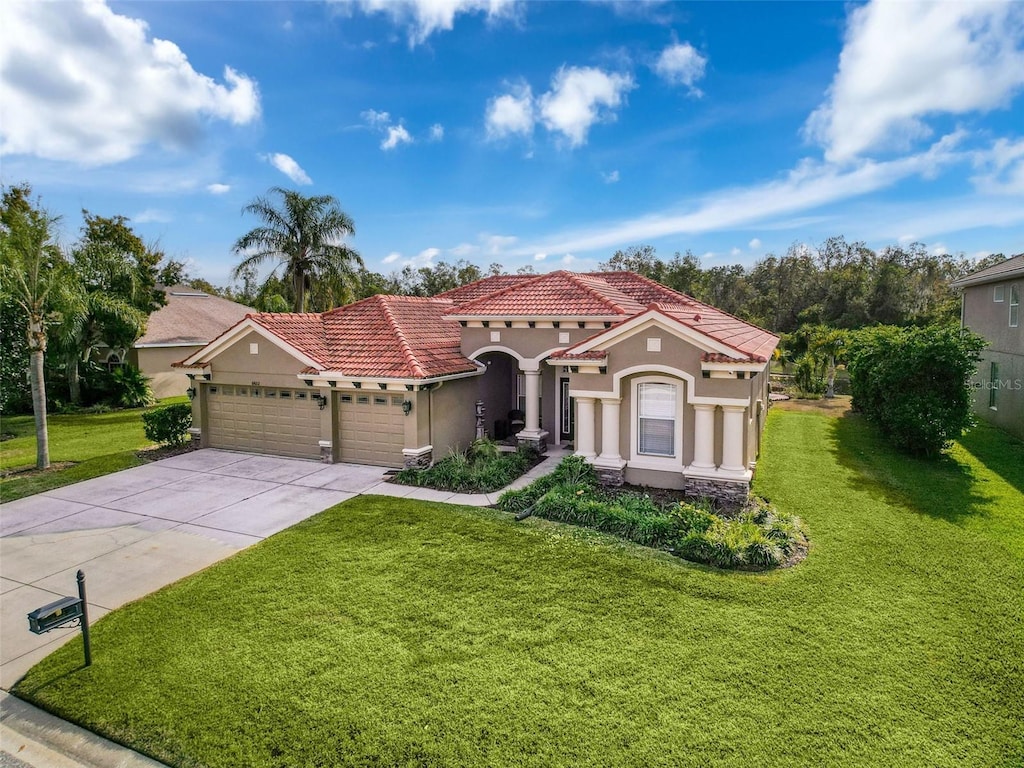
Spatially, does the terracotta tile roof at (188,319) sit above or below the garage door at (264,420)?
above

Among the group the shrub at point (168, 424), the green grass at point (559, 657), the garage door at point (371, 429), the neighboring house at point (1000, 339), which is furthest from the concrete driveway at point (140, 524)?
the neighboring house at point (1000, 339)

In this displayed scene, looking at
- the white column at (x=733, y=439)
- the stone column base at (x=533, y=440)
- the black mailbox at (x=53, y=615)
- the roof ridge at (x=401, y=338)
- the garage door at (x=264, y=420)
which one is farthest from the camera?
the stone column base at (x=533, y=440)

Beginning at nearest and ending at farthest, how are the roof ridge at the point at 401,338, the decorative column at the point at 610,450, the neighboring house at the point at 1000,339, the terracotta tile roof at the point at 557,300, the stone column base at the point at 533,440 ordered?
the decorative column at the point at 610,450
the roof ridge at the point at 401,338
the terracotta tile roof at the point at 557,300
the stone column base at the point at 533,440
the neighboring house at the point at 1000,339

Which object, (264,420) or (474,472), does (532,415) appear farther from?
(264,420)

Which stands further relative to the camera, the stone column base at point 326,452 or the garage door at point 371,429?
the stone column base at point 326,452

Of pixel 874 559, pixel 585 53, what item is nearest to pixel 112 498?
pixel 874 559

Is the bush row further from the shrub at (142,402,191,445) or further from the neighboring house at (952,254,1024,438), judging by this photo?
the neighboring house at (952,254,1024,438)

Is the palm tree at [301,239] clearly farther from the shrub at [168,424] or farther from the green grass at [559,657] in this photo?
the green grass at [559,657]

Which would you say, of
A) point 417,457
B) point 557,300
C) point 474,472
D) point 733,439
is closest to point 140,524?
point 417,457

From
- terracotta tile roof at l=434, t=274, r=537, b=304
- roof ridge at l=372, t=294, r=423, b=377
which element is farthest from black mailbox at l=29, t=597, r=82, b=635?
terracotta tile roof at l=434, t=274, r=537, b=304
